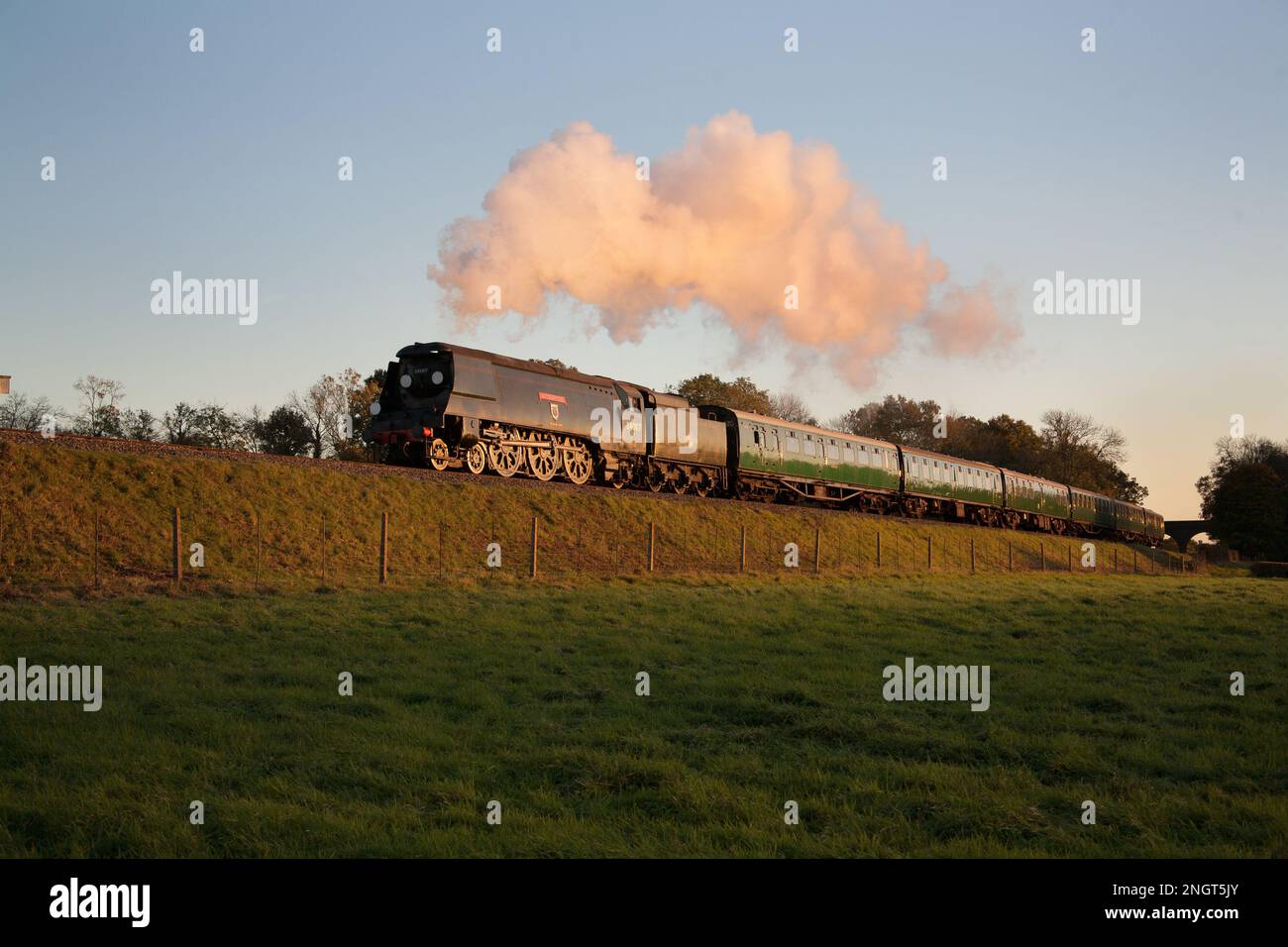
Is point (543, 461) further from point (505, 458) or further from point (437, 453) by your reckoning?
point (437, 453)

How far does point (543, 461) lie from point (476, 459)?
3129mm

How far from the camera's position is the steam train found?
90.5 ft

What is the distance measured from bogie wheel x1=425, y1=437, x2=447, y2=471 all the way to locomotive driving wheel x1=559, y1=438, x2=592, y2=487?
4914mm

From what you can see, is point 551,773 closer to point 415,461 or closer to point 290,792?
point 290,792

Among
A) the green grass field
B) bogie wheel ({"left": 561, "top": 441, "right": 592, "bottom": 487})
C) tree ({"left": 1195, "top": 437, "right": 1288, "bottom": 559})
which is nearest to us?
the green grass field

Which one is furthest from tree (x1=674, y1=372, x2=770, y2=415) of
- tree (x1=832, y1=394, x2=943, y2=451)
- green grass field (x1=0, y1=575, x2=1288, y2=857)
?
green grass field (x1=0, y1=575, x2=1288, y2=857)

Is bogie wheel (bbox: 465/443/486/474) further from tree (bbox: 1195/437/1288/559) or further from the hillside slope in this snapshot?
tree (bbox: 1195/437/1288/559)

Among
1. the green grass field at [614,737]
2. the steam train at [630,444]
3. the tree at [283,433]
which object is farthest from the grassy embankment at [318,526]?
the tree at [283,433]

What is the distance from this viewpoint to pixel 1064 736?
9.73 metres

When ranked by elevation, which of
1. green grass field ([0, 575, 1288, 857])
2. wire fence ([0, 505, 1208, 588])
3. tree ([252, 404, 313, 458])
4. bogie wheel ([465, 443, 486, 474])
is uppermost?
tree ([252, 404, 313, 458])

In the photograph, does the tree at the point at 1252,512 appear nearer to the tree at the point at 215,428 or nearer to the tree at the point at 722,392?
the tree at the point at 722,392

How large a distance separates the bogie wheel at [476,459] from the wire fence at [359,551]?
1787 millimetres
